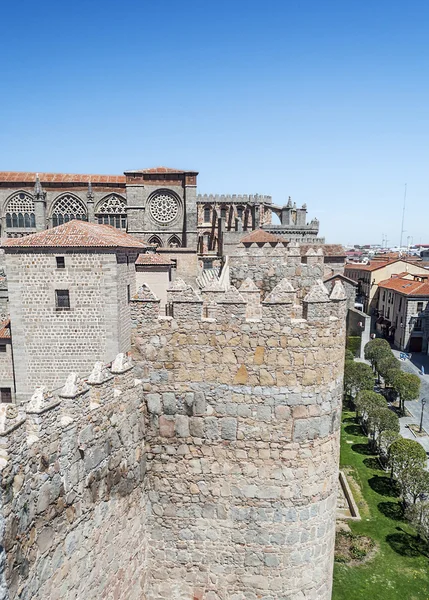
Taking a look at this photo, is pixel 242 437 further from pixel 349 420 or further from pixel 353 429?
pixel 349 420

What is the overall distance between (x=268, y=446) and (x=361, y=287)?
60.1m

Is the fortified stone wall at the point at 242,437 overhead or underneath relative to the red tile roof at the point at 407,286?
overhead

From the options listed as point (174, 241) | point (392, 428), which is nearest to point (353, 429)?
point (392, 428)

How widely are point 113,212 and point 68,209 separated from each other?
3.85m

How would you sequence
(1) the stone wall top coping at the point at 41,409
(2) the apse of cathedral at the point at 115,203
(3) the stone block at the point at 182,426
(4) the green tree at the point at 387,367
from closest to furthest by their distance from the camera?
1. (1) the stone wall top coping at the point at 41,409
2. (3) the stone block at the point at 182,426
3. (4) the green tree at the point at 387,367
4. (2) the apse of cathedral at the point at 115,203

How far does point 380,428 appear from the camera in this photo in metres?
22.3

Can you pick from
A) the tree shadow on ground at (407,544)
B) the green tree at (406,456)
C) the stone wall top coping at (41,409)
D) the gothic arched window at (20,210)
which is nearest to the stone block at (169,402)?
the stone wall top coping at (41,409)

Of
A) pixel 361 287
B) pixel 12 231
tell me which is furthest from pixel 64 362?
pixel 361 287

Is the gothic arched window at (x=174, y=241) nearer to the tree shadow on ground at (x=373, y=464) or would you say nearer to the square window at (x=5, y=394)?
the square window at (x=5, y=394)

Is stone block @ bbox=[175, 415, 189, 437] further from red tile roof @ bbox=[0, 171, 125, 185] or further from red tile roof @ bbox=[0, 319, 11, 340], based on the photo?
red tile roof @ bbox=[0, 171, 125, 185]

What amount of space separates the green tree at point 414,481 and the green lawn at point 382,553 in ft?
3.77

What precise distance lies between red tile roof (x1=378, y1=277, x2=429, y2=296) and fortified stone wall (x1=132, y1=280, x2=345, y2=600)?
4230 cm

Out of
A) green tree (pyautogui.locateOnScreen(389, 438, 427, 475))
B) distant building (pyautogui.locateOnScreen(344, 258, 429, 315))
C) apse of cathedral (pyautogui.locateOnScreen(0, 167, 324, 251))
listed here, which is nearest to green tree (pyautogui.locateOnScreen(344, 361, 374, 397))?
green tree (pyautogui.locateOnScreen(389, 438, 427, 475))

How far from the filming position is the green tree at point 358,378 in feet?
92.4
